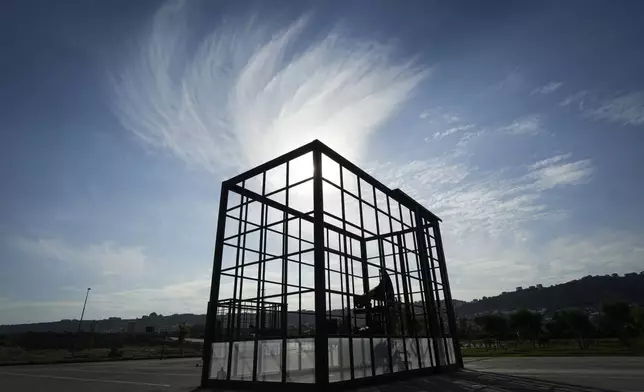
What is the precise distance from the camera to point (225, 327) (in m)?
12.7

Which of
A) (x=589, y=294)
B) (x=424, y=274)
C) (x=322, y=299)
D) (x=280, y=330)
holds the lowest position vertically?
(x=280, y=330)

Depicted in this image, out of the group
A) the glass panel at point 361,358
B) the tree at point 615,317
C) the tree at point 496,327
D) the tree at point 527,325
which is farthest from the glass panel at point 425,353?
the tree at point 496,327

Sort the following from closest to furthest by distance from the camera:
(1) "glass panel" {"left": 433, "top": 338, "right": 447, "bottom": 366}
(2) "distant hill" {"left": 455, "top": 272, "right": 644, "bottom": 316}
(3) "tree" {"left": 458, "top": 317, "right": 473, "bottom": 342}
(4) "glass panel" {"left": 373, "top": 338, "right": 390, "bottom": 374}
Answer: (4) "glass panel" {"left": 373, "top": 338, "right": 390, "bottom": 374}
(1) "glass panel" {"left": 433, "top": 338, "right": 447, "bottom": 366}
(3) "tree" {"left": 458, "top": 317, "right": 473, "bottom": 342}
(2) "distant hill" {"left": 455, "top": 272, "right": 644, "bottom": 316}

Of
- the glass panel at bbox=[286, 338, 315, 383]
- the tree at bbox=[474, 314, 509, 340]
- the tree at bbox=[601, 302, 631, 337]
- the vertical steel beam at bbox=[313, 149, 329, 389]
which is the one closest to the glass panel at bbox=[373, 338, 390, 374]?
the glass panel at bbox=[286, 338, 315, 383]

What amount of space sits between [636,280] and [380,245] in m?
237

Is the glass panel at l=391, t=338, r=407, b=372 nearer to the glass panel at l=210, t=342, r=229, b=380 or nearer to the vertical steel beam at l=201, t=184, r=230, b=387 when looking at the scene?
the glass panel at l=210, t=342, r=229, b=380

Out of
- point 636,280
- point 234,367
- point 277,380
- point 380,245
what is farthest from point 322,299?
point 636,280

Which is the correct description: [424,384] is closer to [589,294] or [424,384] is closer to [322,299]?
[322,299]

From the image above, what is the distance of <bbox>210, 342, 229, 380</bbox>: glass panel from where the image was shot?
12020 mm

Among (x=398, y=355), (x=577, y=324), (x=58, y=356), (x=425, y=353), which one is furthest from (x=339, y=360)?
(x=577, y=324)

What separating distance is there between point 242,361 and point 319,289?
4.17 meters

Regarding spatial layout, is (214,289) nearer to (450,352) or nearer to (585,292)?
(450,352)

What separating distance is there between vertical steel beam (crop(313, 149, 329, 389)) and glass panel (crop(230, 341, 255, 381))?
300cm

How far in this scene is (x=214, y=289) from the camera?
13617 mm
